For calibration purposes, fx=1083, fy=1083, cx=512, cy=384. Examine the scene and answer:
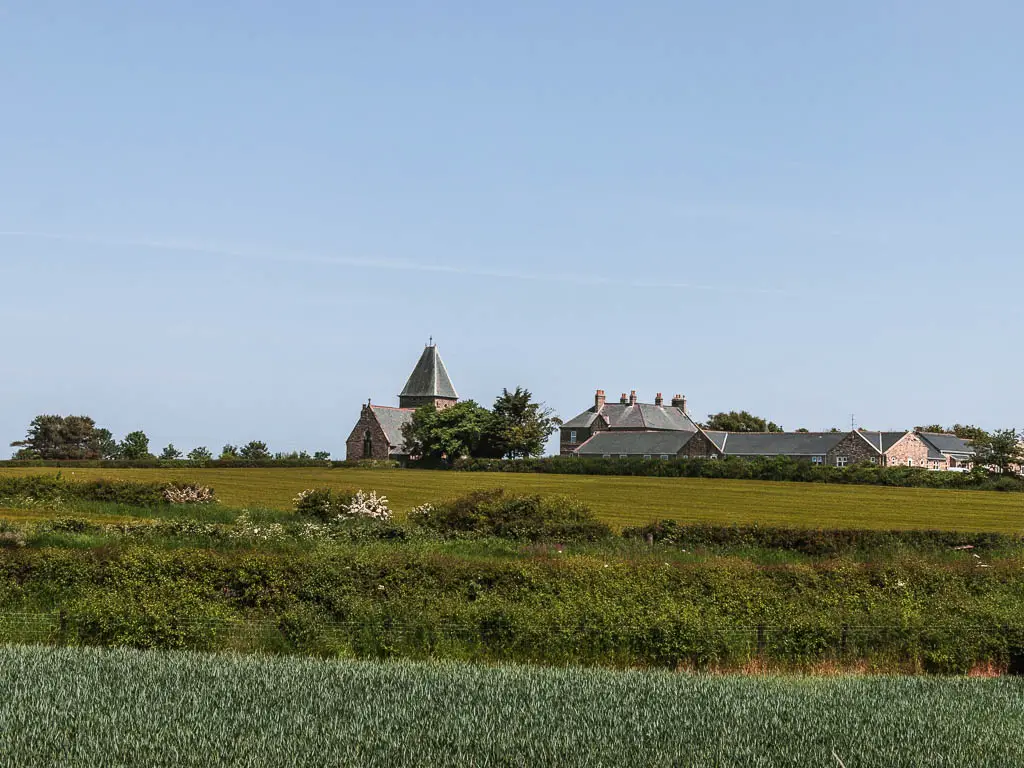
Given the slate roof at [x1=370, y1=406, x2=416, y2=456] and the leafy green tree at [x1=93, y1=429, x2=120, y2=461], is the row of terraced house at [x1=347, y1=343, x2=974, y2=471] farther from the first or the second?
the leafy green tree at [x1=93, y1=429, x2=120, y2=461]

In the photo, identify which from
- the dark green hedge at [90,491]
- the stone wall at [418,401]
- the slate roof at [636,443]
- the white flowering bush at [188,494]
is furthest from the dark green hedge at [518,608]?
the stone wall at [418,401]

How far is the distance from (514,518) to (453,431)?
201ft

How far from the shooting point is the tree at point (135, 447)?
80500 millimetres

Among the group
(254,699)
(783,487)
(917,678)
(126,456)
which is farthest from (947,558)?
(126,456)

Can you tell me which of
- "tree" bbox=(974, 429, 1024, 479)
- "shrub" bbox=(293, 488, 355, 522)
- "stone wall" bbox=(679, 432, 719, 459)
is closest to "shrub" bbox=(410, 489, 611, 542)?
"shrub" bbox=(293, 488, 355, 522)

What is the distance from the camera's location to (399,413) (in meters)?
108

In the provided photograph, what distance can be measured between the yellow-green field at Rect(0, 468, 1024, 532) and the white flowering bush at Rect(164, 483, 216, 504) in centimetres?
86

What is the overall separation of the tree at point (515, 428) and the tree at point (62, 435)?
109ft

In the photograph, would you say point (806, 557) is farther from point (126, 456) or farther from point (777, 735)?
point (126, 456)

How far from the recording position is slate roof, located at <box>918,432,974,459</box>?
10038 cm

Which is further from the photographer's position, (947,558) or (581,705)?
(947,558)

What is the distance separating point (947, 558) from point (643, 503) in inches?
847

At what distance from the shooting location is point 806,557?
26.0 m

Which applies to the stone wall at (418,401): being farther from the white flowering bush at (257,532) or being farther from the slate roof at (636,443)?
the white flowering bush at (257,532)
